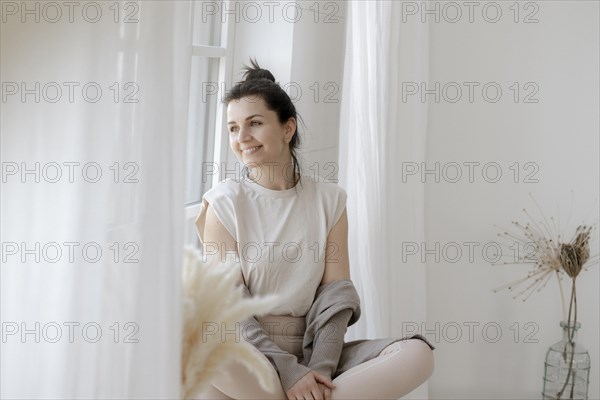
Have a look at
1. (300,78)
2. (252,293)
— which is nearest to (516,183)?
(300,78)

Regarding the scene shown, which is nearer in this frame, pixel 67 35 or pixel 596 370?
pixel 67 35

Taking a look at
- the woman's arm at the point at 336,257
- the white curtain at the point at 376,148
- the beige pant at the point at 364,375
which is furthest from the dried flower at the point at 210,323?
the white curtain at the point at 376,148

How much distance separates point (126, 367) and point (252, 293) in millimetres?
870

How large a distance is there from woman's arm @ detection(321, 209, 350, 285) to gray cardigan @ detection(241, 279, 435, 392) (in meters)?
0.02

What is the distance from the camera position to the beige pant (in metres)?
1.91

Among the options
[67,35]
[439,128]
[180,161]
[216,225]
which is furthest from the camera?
[439,128]

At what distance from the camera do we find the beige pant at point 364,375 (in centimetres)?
191

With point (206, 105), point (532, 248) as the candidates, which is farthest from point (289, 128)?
point (532, 248)

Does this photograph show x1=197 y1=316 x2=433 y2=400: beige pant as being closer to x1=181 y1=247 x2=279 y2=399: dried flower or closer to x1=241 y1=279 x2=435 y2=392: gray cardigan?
x1=241 y1=279 x2=435 y2=392: gray cardigan

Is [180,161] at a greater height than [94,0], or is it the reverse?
[94,0]

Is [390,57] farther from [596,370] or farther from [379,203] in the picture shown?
[596,370]

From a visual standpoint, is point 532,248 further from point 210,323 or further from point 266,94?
point 210,323

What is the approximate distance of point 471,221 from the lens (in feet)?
10.8

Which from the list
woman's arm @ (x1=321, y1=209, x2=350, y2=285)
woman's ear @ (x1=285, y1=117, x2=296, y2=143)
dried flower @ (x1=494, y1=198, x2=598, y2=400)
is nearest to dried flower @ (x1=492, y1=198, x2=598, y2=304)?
dried flower @ (x1=494, y1=198, x2=598, y2=400)
